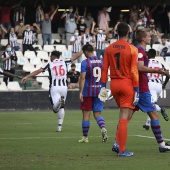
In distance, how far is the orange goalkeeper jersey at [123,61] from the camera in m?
13.0

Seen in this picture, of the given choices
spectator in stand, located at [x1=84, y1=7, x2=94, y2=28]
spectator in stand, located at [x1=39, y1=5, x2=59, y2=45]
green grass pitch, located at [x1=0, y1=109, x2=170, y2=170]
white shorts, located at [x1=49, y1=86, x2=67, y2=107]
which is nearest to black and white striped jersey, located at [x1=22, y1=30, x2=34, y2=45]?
spectator in stand, located at [x1=39, y1=5, x2=59, y2=45]

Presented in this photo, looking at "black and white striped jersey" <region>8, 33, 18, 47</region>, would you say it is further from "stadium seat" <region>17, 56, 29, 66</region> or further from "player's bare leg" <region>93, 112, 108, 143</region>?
"player's bare leg" <region>93, 112, 108, 143</region>

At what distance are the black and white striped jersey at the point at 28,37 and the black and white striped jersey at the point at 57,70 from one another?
46.2 feet

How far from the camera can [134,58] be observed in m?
13.0

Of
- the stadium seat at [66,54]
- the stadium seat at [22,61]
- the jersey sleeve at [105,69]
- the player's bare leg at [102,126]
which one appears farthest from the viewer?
the stadium seat at [66,54]

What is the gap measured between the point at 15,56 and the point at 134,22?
8321mm

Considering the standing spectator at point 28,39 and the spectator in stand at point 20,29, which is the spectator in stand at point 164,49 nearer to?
the standing spectator at point 28,39

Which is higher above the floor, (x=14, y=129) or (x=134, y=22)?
(x=134, y=22)

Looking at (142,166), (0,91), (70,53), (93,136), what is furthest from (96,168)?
(70,53)

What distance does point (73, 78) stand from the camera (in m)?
30.6

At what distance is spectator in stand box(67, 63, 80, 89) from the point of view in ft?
99.5

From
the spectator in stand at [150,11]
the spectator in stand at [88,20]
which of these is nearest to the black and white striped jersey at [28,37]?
the spectator in stand at [88,20]

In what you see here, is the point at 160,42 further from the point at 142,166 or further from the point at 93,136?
the point at 142,166

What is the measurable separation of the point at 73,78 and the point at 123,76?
17464 mm
